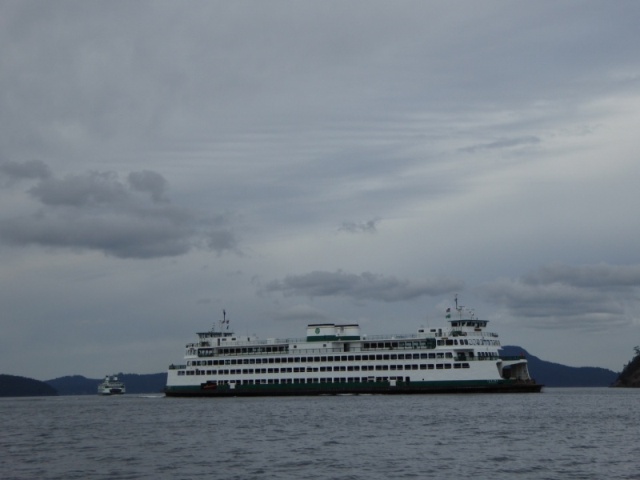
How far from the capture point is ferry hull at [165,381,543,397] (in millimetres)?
100812

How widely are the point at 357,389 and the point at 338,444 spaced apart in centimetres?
5676

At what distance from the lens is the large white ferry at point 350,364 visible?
10175 centimetres

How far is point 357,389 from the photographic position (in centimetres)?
10619

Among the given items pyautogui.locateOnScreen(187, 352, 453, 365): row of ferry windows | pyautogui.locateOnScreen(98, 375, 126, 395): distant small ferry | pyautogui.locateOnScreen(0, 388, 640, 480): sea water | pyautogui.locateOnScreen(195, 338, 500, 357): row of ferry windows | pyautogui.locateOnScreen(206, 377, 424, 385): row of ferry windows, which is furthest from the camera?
pyautogui.locateOnScreen(98, 375, 126, 395): distant small ferry

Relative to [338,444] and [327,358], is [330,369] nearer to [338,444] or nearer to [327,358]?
[327,358]

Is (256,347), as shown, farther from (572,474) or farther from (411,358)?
(572,474)

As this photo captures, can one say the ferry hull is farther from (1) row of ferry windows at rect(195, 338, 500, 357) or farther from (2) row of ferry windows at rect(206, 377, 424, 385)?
(1) row of ferry windows at rect(195, 338, 500, 357)

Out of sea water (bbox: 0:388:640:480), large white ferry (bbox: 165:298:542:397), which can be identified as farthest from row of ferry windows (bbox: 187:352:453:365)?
sea water (bbox: 0:388:640:480)

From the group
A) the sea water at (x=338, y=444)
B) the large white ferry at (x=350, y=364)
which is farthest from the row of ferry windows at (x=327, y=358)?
the sea water at (x=338, y=444)

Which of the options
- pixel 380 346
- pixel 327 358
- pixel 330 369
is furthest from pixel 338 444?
pixel 327 358

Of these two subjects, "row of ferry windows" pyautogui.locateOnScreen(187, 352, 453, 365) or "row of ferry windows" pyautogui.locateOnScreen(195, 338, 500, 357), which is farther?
"row of ferry windows" pyautogui.locateOnScreen(187, 352, 453, 365)

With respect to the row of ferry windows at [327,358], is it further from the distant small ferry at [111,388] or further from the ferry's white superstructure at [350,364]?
the distant small ferry at [111,388]

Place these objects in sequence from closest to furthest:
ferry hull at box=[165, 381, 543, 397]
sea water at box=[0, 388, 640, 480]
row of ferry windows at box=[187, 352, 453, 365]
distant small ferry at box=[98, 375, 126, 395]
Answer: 1. sea water at box=[0, 388, 640, 480]
2. ferry hull at box=[165, 381, 543, 397]
3. row of ferry windows at box=[187, 352, 453, 365]
4. distant small ferry at box=[98, 375, 126, 395]

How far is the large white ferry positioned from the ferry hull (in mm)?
120
